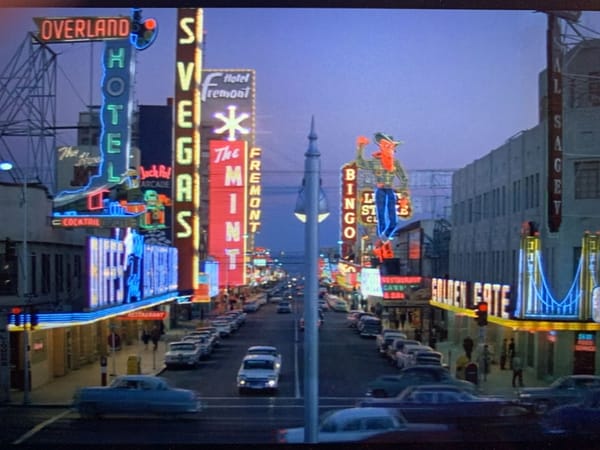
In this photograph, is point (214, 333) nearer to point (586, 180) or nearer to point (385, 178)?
point (385, 178)

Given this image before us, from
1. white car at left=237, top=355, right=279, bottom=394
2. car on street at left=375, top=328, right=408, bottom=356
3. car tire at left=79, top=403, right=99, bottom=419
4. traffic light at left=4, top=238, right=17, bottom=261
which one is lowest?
white car at left=237, top=355, right=279, bottom=394

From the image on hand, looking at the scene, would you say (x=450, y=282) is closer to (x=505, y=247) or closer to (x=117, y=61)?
(x=505, y=247)

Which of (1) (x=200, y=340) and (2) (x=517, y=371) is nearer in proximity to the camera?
(2) (x=517, y=371)

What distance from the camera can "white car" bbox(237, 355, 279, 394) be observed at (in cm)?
700

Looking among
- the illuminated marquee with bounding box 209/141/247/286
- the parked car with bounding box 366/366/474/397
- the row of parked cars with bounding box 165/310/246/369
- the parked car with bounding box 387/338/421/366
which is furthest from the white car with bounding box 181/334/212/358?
the illuminated marquee with bounding box 209/141/247/286

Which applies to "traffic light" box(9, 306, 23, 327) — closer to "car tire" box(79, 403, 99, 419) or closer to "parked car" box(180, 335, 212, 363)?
"parked car" box(180, 335, 212, 363)

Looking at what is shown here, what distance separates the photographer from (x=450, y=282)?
10.4 meters

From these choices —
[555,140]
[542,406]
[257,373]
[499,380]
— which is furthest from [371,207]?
[542,406]

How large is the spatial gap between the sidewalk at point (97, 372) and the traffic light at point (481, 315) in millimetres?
2799

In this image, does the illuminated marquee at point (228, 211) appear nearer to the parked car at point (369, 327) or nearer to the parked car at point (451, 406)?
the parked car at point (369, 327)

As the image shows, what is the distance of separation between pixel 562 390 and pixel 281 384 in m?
2.53

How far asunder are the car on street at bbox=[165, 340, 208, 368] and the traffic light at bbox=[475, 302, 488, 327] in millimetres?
2689

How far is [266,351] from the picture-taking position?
7.68m

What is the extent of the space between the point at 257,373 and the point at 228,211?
8.46m
